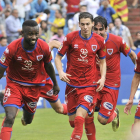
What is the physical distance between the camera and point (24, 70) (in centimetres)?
795

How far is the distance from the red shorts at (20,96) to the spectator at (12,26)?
9.54 metres

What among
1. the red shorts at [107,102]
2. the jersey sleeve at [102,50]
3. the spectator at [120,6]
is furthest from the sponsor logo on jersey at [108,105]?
the spectator at [120,6]

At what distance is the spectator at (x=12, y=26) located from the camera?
1761cm

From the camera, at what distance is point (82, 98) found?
806 cm

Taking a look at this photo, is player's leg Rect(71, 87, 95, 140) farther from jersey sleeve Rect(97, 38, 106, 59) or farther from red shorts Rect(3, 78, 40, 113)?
red shorts Rect(3, 78, 40, 113)

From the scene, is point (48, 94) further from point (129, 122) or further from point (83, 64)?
point (129, 122)

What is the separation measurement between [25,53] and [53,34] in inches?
464

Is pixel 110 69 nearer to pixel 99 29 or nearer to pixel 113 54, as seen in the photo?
pixel 113 54

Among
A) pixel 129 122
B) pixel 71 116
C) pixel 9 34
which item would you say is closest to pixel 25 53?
pixel 71 116

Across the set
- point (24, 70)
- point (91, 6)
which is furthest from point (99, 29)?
point (91, 6)

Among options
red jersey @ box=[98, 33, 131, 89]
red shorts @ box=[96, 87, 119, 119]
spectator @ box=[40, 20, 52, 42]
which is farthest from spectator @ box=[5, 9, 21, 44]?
red shorts @ box=[96, 87, 119, 119]

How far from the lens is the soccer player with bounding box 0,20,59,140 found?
751 centimetres

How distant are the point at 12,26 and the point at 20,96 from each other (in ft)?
32.9

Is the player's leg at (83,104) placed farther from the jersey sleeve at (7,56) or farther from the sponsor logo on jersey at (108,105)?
the jersey sleeve at (7,56)
